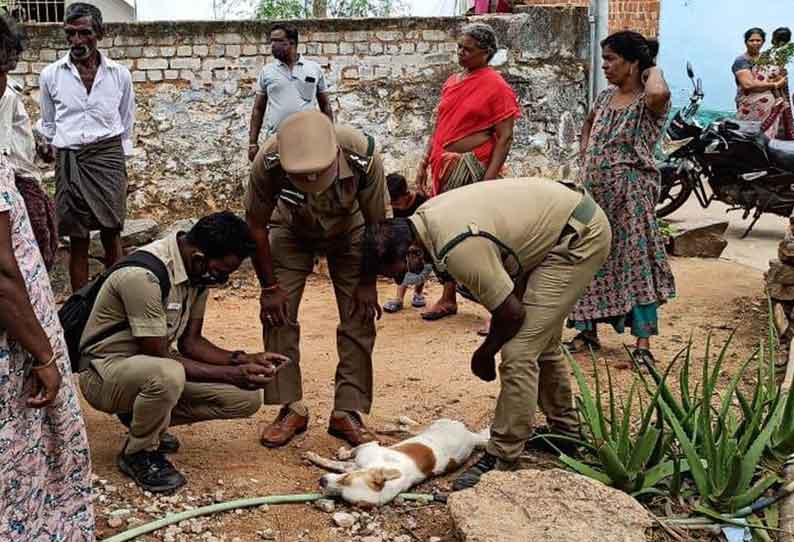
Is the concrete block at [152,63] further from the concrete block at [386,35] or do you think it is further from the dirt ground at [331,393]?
the dirt ground at [331,393]

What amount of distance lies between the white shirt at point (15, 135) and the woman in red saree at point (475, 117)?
2227 millimetres

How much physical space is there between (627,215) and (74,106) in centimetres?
316

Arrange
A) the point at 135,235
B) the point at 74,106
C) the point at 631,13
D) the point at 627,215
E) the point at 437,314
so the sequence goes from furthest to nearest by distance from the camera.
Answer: the point at 631,13 → the point at 135,235 → the point at 437,314 → the point at 74,106 → the point at 627,215

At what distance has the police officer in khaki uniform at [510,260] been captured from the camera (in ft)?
10.5

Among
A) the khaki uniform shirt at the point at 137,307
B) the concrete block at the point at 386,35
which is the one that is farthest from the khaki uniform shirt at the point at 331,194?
the concrete block at the point at 386,35

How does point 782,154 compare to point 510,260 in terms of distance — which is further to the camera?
point 782,154

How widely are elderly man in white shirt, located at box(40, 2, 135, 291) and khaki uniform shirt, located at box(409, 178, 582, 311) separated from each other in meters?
2.95

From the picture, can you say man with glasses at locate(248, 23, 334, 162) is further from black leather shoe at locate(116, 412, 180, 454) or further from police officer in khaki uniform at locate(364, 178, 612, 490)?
police officer in khaki uniform at locate(364, 178, 612, 490)

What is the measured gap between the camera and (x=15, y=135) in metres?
4.36

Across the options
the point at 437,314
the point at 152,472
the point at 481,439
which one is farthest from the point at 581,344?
the point at 152,472

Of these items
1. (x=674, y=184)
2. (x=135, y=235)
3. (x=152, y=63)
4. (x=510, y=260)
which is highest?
(x=152, y=63)

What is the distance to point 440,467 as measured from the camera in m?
3.73

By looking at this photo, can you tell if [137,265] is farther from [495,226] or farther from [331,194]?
[495,226]

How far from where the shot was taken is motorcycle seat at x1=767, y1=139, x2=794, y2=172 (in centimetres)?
836
